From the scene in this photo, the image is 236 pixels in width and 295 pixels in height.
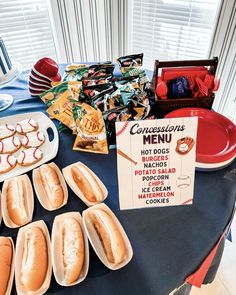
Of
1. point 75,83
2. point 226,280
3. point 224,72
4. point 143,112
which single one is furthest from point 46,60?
point 226,280

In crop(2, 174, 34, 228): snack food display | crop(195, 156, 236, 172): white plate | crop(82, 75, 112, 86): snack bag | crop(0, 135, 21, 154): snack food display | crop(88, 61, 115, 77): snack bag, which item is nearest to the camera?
crop(2, 174, 34, 228): snack food display

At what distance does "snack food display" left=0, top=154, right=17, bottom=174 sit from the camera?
0.79 m

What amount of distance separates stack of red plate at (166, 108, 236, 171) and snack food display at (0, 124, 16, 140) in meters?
0.61

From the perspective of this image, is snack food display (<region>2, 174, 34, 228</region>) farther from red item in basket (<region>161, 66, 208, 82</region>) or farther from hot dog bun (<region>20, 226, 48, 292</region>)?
red item in basket (<region>161, 66, 208, 82</region>)

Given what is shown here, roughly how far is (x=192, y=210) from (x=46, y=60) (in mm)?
920

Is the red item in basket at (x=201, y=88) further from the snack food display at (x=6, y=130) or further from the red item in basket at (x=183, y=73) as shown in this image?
the snack food display at (x=6, y=130)

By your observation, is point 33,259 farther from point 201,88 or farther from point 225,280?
point 225,280

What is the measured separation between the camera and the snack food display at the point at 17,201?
0.64m

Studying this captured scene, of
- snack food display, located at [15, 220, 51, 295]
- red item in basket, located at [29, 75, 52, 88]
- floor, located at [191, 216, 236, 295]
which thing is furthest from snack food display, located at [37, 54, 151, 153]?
floor, located at [191, 216, 236, 295]

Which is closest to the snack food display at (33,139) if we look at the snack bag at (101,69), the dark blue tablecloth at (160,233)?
the dark blue tablecloth at (160,233)

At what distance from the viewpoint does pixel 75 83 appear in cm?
96

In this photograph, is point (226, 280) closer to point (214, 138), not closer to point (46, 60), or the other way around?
point (214, 138)

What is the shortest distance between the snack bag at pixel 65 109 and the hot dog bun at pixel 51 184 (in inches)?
8.8

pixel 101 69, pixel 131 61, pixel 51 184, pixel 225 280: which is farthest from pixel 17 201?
pixel 225 280
